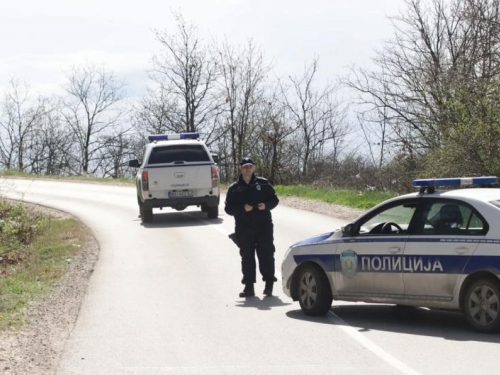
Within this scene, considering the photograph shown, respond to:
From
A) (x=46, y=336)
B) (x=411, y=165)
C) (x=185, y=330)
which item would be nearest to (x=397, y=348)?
(x=185, y=330)

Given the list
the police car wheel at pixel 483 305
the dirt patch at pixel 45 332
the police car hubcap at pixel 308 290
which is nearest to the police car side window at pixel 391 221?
the police car hubcap at pixel 308 290

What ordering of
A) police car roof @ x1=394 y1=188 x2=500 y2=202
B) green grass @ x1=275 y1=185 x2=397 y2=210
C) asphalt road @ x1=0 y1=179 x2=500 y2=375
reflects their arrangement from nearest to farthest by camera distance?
asphalt road @ x1=0 y1=179 x2=500 y2=375, police car roof @ x1=394 y1=188 x2=500 y2=202, green grass @ x1=275 y1=185 x2=397 y2=210

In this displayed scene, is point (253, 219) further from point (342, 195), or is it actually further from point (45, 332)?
point (342, 195)

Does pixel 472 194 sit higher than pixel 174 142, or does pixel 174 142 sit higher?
pixel 174 142

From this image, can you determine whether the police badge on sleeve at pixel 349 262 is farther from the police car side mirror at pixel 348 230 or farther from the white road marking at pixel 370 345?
the white road marking at pixel 370 345

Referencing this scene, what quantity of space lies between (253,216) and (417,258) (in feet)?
10.4

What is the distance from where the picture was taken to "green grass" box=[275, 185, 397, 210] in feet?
81.4

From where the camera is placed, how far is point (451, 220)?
908cm

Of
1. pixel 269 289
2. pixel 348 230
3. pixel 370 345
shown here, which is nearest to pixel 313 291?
pixel 348 230

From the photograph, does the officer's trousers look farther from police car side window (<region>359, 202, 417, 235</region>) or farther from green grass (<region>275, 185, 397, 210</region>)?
green grass (<region>275, 185, 397, 210</region>)

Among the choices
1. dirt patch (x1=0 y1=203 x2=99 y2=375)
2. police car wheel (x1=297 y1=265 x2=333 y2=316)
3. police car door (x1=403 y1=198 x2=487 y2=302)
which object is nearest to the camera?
dirt patch (x1=0 y1=203 x2=99 y2=375)

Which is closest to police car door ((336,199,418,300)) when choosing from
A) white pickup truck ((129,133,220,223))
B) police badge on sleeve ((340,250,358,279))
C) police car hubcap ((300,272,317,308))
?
police badge on sleeve ((340,250,358,279))

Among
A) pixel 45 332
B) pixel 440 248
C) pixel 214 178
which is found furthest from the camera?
pixel 214 178

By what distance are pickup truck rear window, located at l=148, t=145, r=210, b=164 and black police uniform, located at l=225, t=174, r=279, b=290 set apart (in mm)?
11643
